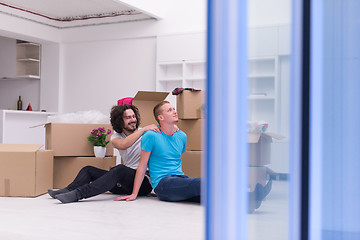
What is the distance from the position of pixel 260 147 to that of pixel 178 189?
224 cm

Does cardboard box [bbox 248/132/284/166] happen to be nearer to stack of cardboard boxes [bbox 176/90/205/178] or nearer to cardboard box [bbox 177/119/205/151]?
stack of cardboard boxes [bbox 176/90/205/178]

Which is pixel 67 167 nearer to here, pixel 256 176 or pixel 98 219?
pixel 98 219

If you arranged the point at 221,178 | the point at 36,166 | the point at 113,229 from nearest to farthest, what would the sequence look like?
1. the point at 221,178
2. the point at 113,229
3. the point at 36,166

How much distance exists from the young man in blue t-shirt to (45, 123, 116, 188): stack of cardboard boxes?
0.80 metres

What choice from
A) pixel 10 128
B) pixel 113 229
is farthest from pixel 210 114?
pixel 10 128

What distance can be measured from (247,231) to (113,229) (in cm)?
146

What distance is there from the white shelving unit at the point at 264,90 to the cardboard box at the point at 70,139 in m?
3.13

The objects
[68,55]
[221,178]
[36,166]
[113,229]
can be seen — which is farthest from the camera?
[68,55]

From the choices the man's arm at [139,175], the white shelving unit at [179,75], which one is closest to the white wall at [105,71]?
the white shelving unit at [179,75]

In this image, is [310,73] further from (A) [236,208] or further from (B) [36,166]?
(B) [36,166]

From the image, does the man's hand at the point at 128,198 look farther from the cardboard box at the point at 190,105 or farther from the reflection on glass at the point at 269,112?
the reflection on glass at the point at 269,112

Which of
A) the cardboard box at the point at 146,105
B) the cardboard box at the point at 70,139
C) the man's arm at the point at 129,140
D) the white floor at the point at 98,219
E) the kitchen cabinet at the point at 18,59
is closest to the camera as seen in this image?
the white floor at the point at 98,219

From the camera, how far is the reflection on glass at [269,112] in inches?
31.6

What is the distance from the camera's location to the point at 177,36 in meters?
6.10
